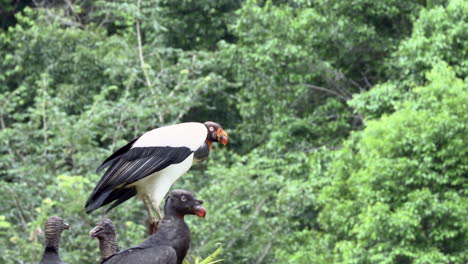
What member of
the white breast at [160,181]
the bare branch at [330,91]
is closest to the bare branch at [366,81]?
the bare branch at [330,91]

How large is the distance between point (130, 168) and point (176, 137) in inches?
17.3

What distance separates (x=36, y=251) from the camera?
49.6 ft

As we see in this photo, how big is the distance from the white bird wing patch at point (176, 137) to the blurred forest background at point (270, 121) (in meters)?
7.78

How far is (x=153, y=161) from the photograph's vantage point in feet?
22.5

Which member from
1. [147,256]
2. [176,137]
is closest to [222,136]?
[176,137]

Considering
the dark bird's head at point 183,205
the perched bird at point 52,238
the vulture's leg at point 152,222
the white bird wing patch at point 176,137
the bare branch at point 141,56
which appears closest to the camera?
the dark bird's head at point 183,205

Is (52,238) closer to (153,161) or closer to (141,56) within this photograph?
(153,161)

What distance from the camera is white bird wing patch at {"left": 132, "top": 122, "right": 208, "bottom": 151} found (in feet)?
22.7

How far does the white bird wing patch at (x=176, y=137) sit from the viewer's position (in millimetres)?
6926

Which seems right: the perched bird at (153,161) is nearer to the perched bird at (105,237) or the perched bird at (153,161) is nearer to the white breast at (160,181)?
the white breast at (160,181)

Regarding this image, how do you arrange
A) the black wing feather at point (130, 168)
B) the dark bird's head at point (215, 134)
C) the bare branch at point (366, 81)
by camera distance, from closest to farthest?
the black wing feather at point (130, 168) → the dark bird's head at point (215, 134) → the bare branch at point (366, 81)

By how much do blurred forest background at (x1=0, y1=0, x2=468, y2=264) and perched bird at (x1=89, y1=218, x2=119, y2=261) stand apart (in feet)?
29.3

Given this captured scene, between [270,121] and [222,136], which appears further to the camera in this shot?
[270,121]

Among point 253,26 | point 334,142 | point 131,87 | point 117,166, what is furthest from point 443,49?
point 117,166
